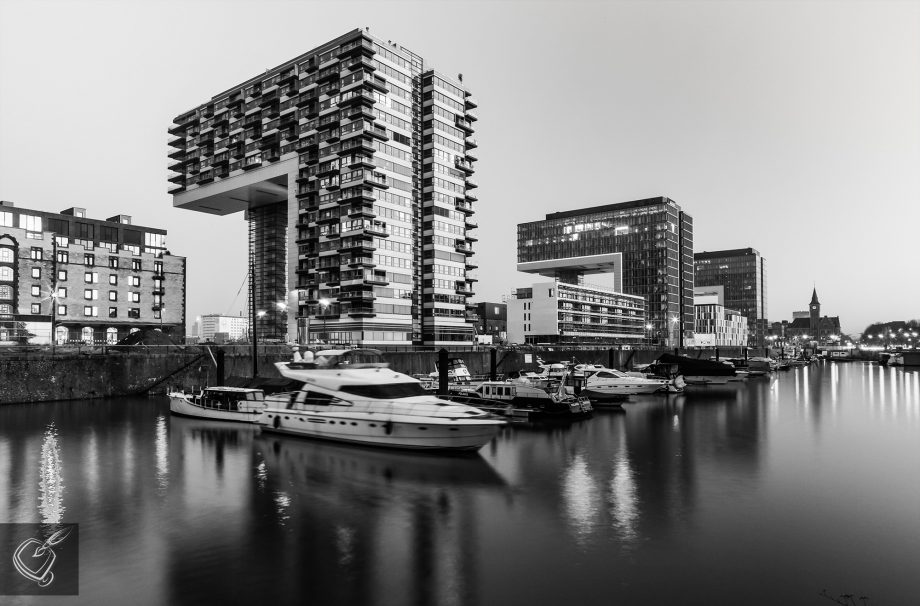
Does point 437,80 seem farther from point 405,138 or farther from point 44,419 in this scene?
point 44,419

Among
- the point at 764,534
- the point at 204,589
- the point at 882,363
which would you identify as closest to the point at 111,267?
the point at 204,589

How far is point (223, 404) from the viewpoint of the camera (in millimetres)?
38125

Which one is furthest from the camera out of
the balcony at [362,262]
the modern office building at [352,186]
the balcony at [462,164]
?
the balcony at [462,164]

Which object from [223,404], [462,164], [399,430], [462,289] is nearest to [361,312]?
[462,289]

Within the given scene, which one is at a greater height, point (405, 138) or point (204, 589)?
point (405, 138)

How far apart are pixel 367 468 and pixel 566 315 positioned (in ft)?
464

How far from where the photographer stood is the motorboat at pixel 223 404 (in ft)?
121

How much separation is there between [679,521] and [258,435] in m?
24.6

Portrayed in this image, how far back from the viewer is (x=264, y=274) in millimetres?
114938

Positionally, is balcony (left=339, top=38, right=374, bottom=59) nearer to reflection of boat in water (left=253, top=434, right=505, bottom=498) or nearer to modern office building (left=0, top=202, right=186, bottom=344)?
modern office building (left=0, top=202, right=186, bottom=344)

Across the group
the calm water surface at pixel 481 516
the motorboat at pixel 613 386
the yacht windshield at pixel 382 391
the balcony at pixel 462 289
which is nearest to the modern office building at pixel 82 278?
the balcony at pixel 462 289
